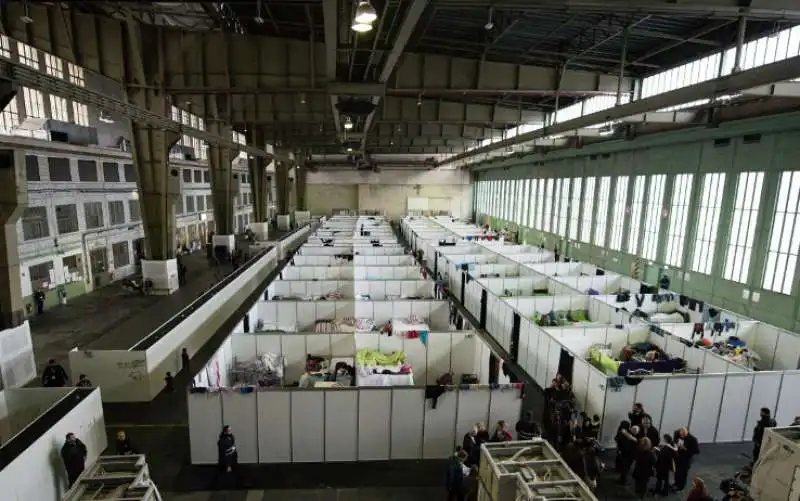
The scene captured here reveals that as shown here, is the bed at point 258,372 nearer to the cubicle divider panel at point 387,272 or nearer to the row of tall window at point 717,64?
the cubicle divider panel at point 387,272

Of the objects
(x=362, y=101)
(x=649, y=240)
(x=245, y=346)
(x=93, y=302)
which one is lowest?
(x=93, y=302)

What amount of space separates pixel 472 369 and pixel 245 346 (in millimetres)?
6090

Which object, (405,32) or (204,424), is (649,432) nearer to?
(204,424)

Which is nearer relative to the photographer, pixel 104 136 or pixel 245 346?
→ pixel 245 346

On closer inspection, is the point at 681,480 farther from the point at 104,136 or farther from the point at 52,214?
the point at 104,136

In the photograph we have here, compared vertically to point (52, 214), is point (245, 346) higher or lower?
lower

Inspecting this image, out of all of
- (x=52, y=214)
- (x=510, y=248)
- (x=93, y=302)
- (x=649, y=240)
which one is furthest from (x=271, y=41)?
(x=649, y=240)

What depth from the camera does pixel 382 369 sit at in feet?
35.6

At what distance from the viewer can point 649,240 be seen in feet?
73.6

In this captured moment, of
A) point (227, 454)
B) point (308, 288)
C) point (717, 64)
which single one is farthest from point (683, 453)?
point (717, 64)

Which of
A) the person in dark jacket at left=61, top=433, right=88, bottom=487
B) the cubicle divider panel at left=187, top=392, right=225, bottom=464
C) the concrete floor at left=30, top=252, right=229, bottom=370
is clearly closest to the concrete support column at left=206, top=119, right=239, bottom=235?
the concrete floor at left=30, top=252, right=229, bottom=370

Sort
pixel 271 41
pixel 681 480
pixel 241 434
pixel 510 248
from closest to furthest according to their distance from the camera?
pixel 681 480, pixel 241 434, pixel 271 41, pixel 510 248

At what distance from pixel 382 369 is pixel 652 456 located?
232 inches

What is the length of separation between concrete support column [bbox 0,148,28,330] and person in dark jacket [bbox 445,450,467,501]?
40.3 ft
